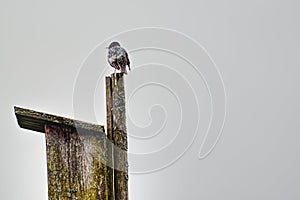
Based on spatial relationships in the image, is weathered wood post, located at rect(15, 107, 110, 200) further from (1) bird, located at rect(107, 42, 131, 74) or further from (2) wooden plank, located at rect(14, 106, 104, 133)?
(1) bird, located at rect(107, 42, 131, 74)

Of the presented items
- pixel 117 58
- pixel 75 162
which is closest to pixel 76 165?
pixel 75 162

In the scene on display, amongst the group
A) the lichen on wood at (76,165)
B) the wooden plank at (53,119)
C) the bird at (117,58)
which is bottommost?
the lichen on wood at (76,165)

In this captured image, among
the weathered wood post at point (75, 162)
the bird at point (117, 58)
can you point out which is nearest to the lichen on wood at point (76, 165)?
the weathered wood post at point (75, 162)

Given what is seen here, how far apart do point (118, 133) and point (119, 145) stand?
0.05 feet

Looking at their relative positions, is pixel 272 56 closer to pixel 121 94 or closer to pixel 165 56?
pixel 165 56

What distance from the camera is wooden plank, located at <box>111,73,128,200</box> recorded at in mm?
517

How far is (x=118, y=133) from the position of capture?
0.52m

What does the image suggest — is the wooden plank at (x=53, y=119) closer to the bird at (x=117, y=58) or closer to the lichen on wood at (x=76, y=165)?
the lichen on wood at (x=76, y=165)

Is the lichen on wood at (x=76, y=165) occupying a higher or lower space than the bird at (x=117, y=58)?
lower

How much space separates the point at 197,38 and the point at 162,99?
0.35m

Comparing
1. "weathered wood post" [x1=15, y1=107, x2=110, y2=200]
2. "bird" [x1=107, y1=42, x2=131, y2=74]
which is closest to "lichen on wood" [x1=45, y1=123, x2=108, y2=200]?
"weathered wood post" [x1=15, y1=107, x2=110, y2=200]

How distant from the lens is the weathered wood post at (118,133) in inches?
20.4

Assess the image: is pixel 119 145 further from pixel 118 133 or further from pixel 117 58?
pixel 117 58

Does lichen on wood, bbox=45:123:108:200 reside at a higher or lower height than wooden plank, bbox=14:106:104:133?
lower
